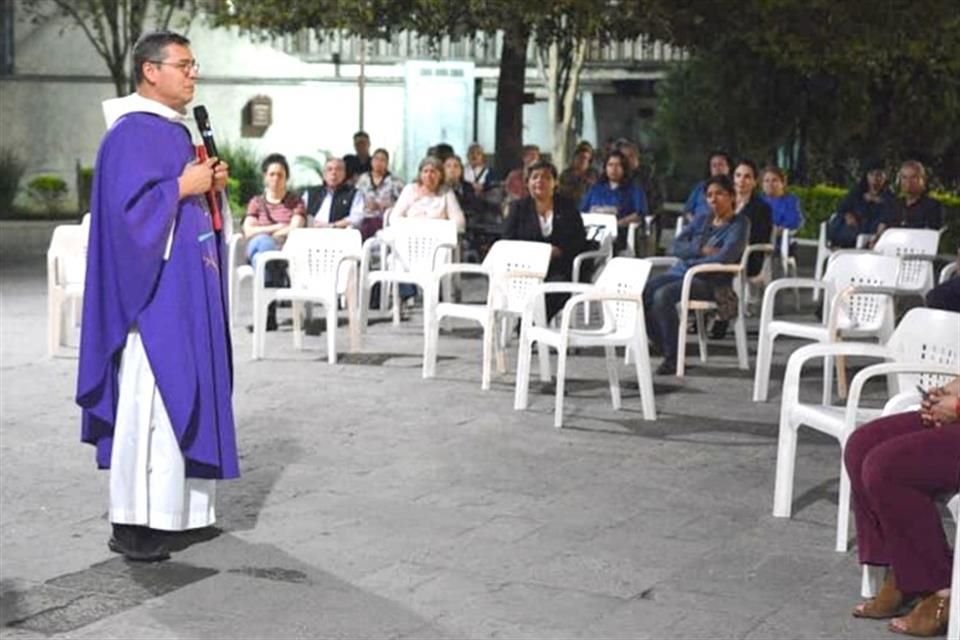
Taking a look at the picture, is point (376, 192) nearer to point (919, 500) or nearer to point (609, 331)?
point (609, 331)

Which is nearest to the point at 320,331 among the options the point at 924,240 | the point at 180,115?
the point at 924,240

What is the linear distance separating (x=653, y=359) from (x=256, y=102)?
56.4 ft

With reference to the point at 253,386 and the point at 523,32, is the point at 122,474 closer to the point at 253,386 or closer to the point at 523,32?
the point at 253,386

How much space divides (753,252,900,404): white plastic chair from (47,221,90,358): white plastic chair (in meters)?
4.48

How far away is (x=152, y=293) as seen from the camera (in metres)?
7.75

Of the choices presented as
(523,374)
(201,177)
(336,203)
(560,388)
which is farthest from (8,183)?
(201,177)

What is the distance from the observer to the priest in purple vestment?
304 inches

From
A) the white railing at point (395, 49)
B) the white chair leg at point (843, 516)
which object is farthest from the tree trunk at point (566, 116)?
the white chair leg at point (843, 516)

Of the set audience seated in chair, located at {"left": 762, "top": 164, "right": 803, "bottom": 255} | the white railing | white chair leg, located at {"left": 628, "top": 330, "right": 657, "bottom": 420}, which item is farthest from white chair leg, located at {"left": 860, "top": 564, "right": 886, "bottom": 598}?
the white railing

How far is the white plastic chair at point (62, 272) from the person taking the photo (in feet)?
44.0

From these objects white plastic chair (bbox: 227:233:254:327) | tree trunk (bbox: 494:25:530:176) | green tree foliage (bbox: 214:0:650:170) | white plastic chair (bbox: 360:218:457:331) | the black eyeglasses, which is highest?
green tree foliage (bbox: 214:0:650:170)

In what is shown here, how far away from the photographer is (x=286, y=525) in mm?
8438

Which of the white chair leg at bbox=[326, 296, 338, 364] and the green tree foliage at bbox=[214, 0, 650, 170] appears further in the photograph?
the green tree foliage at bbox=[214, 0, 650, 170]

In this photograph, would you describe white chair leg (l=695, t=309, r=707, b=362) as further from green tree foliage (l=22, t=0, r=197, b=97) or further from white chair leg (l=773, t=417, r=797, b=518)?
green tree foliage (l=22, t=0, r=197, b=97)
